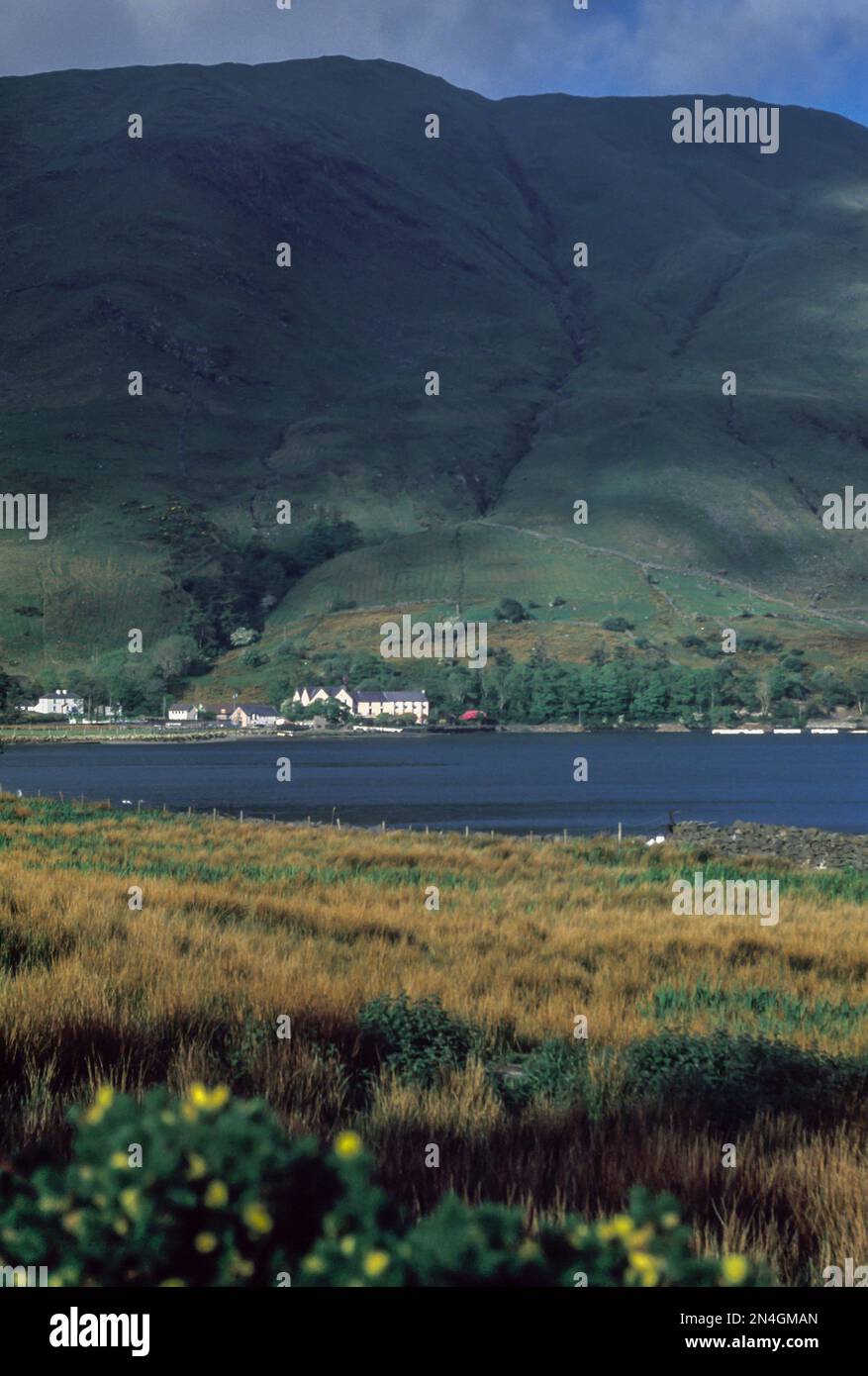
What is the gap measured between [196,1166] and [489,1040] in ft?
19.5

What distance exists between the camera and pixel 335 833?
45719mm

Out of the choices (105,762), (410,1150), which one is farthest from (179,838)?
(105,762)

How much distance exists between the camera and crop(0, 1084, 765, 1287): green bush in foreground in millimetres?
3879

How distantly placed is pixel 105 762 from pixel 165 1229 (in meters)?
136

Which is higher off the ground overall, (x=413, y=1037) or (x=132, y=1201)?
(x=132, y=1201)

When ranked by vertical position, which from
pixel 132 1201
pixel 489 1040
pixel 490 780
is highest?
pixel 490 780

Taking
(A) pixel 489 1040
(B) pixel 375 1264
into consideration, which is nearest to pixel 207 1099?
(B) pixel 375 1264

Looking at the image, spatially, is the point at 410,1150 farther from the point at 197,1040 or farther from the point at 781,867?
the point at 781,867

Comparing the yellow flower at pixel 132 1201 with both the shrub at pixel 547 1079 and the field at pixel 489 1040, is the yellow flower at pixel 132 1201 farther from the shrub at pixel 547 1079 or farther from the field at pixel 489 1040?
the shrub at pixel 547 1079

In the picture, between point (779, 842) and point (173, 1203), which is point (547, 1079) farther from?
point (779, 842)

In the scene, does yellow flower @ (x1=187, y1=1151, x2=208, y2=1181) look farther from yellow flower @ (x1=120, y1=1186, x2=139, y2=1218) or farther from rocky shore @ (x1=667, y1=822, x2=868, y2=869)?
rocky shore @ (x1=667, y1=822, x2=868, y2=869)

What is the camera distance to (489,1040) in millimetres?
9945

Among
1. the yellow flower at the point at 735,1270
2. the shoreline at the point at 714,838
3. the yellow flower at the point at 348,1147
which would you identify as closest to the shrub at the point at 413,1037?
the yellow flower at the point at 348,1147

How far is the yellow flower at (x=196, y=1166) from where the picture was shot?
423 cm
